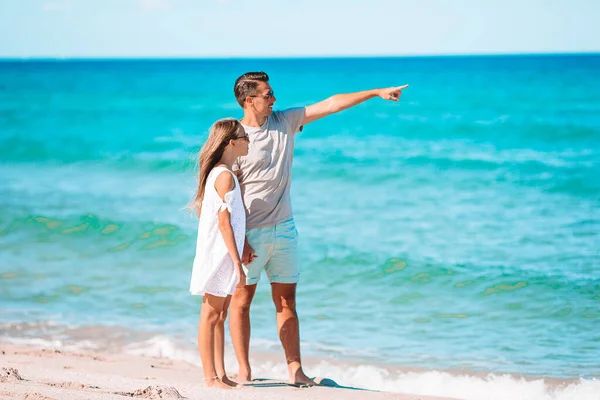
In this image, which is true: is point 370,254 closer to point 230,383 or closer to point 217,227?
point 230,383

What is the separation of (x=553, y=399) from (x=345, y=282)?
3.24 meters

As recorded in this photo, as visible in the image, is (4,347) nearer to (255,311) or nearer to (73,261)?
(255,311)

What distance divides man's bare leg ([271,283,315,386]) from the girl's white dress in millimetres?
555

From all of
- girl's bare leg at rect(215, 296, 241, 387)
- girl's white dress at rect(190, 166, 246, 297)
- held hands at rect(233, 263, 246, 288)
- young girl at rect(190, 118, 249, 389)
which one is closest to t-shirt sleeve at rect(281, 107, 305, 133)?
young girl at rect(190, 118, 249, 389)

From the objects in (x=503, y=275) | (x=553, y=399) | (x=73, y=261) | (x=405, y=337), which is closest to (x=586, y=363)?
(x=553, y=399)

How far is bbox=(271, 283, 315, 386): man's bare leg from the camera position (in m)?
5.31

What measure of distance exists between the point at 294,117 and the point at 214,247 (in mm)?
985

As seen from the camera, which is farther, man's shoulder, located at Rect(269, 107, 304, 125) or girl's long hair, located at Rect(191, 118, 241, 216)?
man's shoulder, located at Rect(269, 107, 304, 125)

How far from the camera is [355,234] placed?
10750 mm

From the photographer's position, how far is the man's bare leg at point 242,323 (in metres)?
5.27

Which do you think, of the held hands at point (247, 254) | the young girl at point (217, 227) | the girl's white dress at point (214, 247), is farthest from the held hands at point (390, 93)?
the held hands at point (247, 254)

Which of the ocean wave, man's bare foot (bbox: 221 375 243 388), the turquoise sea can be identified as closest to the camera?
man's bare foot (bbox: 221 375 243 388)

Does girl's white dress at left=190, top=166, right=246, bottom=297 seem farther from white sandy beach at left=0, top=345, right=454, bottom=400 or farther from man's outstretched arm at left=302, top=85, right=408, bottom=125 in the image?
man's outstretched arm at left=302, top=85, right=408, bottom=125

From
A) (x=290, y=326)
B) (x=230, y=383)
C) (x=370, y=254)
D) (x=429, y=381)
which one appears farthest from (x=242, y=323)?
(x=370, y=254)
